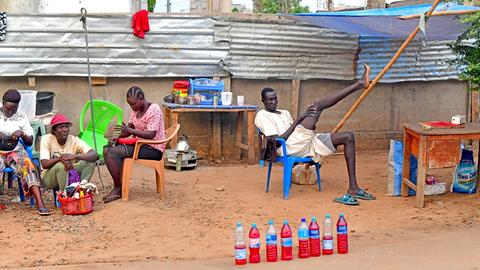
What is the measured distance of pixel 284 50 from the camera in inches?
416

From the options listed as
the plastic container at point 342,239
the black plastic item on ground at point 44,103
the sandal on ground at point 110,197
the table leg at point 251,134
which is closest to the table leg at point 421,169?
the plastic container at point 342,239

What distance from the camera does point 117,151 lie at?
7.36m

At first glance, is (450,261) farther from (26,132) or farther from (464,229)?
(26,132)

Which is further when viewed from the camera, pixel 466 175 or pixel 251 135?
pixel 251 135

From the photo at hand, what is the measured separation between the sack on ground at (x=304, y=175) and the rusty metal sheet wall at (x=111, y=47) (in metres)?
2.41

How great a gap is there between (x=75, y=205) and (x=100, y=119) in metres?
3.15

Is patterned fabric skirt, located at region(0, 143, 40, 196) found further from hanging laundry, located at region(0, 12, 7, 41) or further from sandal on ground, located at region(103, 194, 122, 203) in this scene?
hanging laundry, located at region(0, 12, 7, 41)

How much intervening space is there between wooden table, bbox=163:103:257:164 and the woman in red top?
2.00 m

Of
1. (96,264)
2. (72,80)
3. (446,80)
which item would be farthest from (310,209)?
(446,80)

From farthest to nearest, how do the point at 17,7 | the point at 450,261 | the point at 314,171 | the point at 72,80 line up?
the point at 17,7
the point at 72,80
the point at 314,171
the point at 450,261

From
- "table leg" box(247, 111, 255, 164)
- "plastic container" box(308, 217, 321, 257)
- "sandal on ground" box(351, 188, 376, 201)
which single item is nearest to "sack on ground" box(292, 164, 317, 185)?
"sandal on ground" box(351, 188, 376, 201)

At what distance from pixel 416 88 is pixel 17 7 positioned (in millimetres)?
7057

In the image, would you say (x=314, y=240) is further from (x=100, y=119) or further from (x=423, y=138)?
(x=100, y=119)

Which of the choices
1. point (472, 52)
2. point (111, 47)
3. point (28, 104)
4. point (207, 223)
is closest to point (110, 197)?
point (207, 223)
